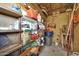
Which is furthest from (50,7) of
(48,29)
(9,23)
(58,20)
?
(9,23)

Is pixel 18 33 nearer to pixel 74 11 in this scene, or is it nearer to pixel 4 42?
pixel 4 42

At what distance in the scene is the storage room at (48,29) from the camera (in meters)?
1.62

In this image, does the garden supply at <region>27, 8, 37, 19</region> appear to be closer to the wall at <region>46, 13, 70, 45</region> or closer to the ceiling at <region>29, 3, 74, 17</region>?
the ceiling at <region>29, 3, 74, 17</region>

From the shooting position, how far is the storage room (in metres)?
1.62

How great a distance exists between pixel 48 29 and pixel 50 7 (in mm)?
323

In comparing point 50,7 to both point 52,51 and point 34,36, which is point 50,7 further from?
point 52,51

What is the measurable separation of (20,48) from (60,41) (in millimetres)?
592

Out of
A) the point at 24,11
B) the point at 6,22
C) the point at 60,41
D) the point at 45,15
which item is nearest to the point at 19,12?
the point at 24,11

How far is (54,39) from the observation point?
170cm

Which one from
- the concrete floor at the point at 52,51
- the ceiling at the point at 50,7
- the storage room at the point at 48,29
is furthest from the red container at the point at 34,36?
the ceiling at the point at 50,7

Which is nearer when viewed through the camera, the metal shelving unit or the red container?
the metal shelving unit

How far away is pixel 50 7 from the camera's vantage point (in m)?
1.68

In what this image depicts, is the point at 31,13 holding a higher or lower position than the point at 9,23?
higher

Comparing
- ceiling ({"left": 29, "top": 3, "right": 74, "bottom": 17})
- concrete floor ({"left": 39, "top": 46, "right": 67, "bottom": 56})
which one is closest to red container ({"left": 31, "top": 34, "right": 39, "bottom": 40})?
concrete floor ({"left": 39, "top": 46, "right": 67, "bottom": 56})
